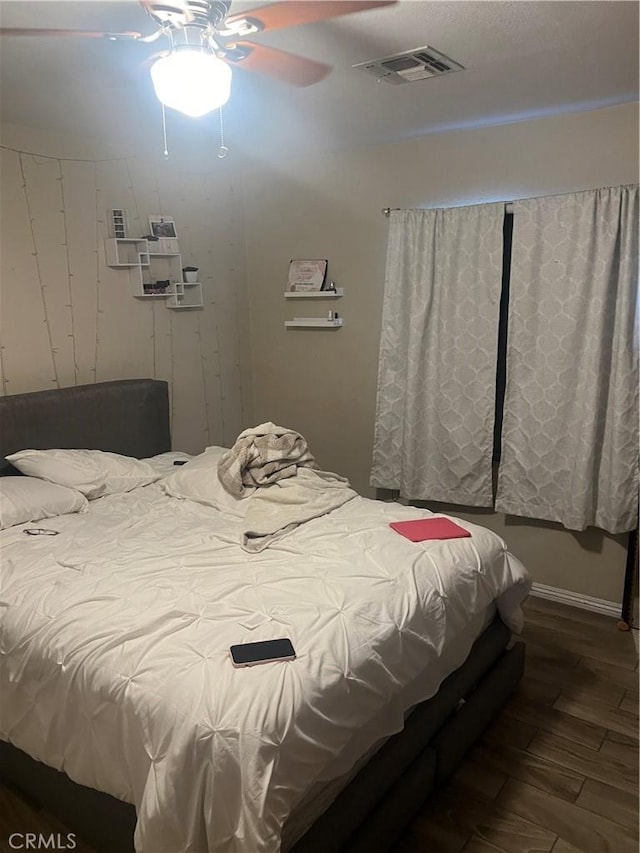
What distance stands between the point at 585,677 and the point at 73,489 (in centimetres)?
255

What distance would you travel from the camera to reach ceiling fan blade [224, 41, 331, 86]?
193cm

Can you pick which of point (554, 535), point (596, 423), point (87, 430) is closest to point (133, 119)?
point (87, 430)

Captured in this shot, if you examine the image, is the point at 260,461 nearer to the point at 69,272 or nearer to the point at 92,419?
the point at 92,419

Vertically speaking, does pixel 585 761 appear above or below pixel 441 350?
below

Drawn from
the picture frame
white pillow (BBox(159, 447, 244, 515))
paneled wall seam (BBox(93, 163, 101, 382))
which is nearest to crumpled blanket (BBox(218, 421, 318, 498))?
white pillow (BBox(159, 447, 244, 515))

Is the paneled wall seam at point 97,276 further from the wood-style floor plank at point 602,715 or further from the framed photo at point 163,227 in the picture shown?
the wood-style floor plank at point 602,715

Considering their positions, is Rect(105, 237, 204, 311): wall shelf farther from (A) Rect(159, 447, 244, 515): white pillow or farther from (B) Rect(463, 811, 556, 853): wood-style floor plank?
(B) Rect(463, 811, 556, 853): wood-style floor plank

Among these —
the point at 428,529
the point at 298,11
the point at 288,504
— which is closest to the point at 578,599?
the point at 428,529

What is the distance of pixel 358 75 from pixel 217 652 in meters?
2.32

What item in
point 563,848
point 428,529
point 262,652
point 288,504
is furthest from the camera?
point 288,504

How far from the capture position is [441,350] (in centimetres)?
365

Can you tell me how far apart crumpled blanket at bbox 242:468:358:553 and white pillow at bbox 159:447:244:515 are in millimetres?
118

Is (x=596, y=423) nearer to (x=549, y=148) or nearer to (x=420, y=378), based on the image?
(x=420, y=378)

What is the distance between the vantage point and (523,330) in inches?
133
